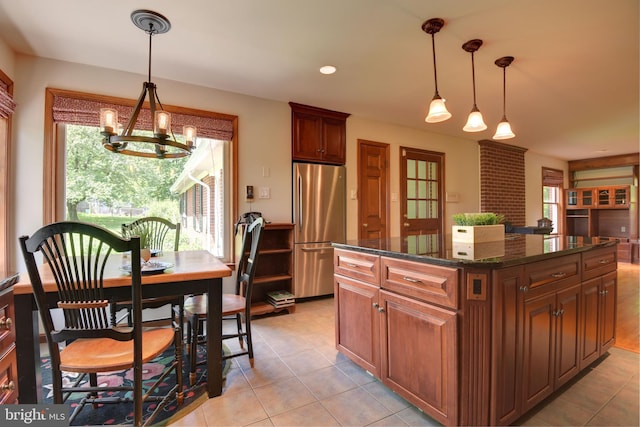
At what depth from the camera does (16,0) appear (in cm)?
187

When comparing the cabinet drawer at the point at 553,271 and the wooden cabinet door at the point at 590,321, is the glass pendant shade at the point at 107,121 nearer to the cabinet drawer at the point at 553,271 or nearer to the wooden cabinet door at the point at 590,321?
the cabinet drawer at the point at 553,271

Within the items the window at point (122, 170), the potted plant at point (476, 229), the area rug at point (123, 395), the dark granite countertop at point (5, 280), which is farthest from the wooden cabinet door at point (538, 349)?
the window at point (122, 170)

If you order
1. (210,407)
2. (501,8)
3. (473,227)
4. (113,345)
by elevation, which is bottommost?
(210,407)

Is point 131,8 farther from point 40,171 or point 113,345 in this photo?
point 113,345

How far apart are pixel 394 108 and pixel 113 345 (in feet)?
12.0

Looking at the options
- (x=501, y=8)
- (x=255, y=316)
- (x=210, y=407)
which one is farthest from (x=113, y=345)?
(x=501, y=8)

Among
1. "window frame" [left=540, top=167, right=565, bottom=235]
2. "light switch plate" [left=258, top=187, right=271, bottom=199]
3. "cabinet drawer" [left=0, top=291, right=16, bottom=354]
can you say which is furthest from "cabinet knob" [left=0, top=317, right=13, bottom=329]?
"window frame" [left=540, top=167, right=565, bottom=235]

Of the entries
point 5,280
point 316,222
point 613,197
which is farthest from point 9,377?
point 613,197

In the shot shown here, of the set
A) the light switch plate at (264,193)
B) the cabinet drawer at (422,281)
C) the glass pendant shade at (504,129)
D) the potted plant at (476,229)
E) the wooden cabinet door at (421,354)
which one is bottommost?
the wooden cabinet door at (421,354)

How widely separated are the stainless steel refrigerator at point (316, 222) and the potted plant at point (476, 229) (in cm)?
180

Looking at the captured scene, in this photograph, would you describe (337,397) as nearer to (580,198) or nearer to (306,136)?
(306,136)

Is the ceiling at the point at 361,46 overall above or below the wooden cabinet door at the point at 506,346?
above

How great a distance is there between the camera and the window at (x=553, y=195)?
7020mm

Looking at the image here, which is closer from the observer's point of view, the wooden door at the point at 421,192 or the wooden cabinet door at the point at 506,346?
the wooden cabinet door at the point at 506,346
